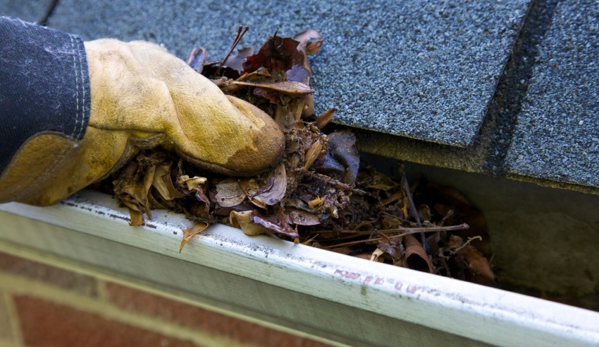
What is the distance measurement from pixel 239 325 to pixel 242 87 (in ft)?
2.03

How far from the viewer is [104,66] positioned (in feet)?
3.37

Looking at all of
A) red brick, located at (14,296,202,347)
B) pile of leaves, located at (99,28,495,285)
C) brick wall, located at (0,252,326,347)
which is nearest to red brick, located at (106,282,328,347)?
brick wall, located at (0,252,326,347)

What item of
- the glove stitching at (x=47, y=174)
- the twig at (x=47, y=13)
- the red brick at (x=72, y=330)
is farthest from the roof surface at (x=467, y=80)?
the red brick at (x=72, y=330)

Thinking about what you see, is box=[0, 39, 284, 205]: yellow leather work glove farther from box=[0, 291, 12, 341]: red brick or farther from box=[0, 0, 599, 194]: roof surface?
box=[0, 291, 12, 341]: red brick

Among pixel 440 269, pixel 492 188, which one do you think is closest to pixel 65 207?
pixel 440 269

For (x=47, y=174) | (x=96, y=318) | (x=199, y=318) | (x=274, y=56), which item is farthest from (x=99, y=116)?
(x=96, y=318)

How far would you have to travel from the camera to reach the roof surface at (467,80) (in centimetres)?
99

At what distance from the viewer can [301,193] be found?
1.06m

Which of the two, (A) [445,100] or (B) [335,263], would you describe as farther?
(A) [445,100]

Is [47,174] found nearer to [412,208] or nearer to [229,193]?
[229,193]

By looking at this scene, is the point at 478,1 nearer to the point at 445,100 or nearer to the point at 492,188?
the point at 445,100

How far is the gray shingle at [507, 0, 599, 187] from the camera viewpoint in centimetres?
97

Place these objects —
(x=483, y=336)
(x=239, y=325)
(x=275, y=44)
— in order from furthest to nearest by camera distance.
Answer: (x=239, y=325) → (x=275, y=44) → (x=483, y=336)

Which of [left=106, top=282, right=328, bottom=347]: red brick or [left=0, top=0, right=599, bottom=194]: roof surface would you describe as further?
[left=106, top=282, right=328, bottom=347]: red brick
